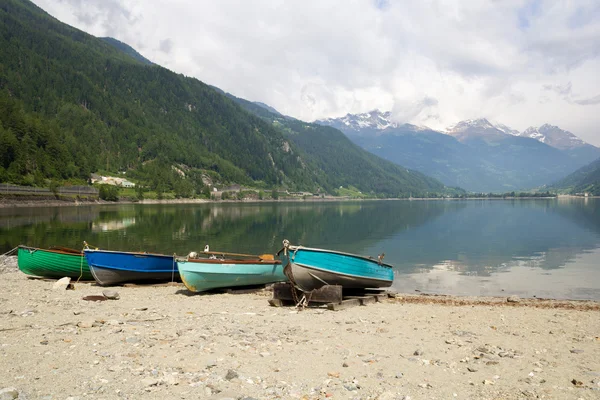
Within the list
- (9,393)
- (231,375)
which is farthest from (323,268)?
(9,393)

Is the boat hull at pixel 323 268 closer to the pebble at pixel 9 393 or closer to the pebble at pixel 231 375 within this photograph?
the pebble at pixel 231 375

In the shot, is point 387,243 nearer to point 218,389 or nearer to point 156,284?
point 156,284

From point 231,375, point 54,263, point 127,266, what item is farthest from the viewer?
point 54,263

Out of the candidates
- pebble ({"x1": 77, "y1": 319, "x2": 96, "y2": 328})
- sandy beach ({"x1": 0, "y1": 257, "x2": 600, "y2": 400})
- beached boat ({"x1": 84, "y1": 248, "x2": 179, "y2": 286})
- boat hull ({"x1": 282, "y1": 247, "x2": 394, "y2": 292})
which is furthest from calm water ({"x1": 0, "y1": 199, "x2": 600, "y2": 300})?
pebble ({"x1": 77, "y1": 319, "x2": 96, "y2": 328})

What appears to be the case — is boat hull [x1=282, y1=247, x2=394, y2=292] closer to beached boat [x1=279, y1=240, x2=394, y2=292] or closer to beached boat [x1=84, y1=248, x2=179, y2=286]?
beached boat [x1=279, y1=240, x2=394, y2=292]

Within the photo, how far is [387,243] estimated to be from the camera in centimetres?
5666

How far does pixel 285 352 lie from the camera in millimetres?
12172

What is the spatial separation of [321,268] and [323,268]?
0.46 feet

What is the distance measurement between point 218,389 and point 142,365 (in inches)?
99.3

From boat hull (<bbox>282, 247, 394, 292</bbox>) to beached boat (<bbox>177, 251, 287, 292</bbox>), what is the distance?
4.50m

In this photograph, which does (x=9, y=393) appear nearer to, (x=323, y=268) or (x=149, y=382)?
(x=149, y=382)

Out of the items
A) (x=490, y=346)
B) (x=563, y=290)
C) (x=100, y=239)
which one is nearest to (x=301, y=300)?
(x=490, y=346)

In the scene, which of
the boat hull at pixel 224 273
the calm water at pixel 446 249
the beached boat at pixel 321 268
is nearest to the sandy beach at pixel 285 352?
the beached boat at pixel 321 268

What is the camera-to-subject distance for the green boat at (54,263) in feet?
85.0
